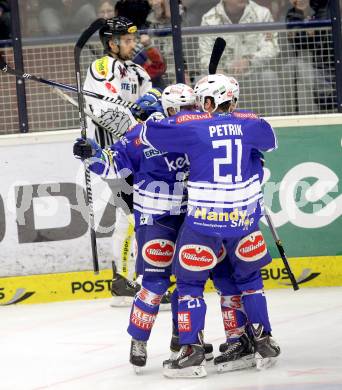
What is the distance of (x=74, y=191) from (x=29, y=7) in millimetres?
1397

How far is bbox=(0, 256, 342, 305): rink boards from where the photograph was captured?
8727 millimetres

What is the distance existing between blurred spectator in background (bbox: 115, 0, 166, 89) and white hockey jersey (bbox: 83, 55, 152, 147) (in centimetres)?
45

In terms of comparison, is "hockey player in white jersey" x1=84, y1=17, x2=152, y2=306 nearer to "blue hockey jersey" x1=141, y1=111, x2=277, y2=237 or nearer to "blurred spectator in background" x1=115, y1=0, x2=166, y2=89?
"blurred spectator in background" x1=115, y1=0, x2=166, y2=89

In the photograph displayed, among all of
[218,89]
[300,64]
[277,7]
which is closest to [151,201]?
[218,89]

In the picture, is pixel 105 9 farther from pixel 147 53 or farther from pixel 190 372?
pixel 190 372

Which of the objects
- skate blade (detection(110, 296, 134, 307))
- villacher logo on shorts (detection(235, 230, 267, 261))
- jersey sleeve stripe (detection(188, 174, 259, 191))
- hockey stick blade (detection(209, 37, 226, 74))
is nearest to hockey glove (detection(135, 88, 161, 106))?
hockey stick blade (detection(209, 37, 226, 74))

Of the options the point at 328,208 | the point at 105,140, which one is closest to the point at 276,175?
the point at 328,208

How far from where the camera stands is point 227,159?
572 cm

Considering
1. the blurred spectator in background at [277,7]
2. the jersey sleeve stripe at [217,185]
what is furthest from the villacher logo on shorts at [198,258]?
the blurred spectator in background at [277,7]

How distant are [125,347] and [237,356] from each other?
1041 millimetres

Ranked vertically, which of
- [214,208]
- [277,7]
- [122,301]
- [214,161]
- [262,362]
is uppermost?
[277,7]

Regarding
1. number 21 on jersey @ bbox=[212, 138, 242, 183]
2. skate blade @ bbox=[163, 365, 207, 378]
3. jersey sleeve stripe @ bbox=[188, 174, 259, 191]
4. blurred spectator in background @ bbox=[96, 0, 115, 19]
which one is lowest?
skate blade @ bbox=[163, 365, 207, 378]

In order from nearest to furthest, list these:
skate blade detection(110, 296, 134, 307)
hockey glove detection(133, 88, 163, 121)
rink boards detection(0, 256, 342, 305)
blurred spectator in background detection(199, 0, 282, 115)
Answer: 1. hockey glove detection(133, 88, 163, 121)
2. skate blade detection(110, 296, 134, 307)
3. rink boards detection(0, 256, 342, 305)
4. blurred spectator in background detection(199, 0, 282, 115)

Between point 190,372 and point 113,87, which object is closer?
point 190,372
